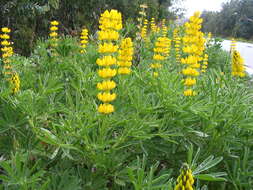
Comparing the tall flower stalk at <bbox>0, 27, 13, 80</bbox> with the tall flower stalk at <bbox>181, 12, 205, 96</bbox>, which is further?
the tall flower stalk at <bbox>0, 27, 13, 80</bbox>

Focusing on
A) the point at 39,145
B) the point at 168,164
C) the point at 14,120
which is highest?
the point at 14,120

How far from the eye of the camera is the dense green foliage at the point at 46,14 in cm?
546

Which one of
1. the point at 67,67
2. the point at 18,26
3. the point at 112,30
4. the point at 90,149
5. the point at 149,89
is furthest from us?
the point at 18,26

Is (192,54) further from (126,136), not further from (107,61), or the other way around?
(126,136)

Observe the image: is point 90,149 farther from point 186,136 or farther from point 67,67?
point 67,67

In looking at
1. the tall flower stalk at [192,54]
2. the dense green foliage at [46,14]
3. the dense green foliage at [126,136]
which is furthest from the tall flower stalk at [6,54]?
the dense green foliage at [46,14]

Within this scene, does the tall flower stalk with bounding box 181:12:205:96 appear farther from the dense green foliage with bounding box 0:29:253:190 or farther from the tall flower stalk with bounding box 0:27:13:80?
Answer: the tall flower stalk with bounding box 0:27:13:80

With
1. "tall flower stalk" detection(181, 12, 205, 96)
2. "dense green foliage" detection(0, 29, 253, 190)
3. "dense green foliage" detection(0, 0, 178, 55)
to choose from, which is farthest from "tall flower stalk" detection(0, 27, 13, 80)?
"dense green foliage" detection(0, 0, 178, 55)

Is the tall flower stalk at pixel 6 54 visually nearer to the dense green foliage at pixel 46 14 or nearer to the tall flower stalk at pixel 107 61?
the tall flower stalk at pixel 107 61

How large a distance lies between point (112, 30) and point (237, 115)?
849 millimetres

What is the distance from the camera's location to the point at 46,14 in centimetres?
774

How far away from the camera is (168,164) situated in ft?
5.47

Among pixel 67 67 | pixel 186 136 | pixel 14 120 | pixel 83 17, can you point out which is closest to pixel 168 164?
pixel 186 136

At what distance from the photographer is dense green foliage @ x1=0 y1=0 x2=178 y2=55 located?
5465 millimetres
